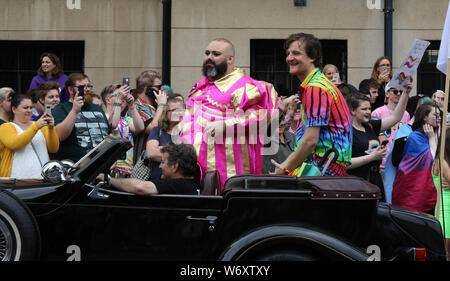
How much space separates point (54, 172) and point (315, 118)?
6.56 feet

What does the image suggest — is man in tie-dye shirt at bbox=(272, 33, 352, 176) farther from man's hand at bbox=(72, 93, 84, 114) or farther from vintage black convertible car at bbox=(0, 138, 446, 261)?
man's hand at bbox=(72, 93, 84, 114)

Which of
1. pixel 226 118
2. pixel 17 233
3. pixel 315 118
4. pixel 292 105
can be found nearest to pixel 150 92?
pixel 292 105

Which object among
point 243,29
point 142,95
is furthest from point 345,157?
point 243,29

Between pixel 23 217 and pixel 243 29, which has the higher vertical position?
pixel 243 29

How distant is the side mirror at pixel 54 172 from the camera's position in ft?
15.0

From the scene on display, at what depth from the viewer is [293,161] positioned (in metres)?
5.38

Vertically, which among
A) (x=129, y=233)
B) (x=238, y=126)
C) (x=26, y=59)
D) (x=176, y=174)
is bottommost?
(x=129, y=233)

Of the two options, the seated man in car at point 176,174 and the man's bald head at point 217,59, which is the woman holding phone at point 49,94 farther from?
the seated man in car at point 176,174

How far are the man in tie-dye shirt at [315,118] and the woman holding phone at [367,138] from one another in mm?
1530

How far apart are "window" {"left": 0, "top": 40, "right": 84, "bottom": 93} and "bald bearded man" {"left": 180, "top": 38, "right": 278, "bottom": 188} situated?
6.79m

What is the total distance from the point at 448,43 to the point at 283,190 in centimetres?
284

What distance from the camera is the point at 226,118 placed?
21.4 feet

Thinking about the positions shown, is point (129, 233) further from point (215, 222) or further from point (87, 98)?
point (87, 98)

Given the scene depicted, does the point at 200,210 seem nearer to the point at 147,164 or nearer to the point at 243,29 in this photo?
the point at 147,164
